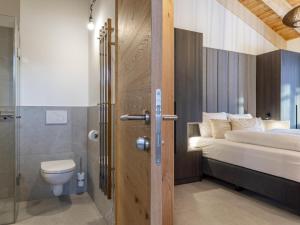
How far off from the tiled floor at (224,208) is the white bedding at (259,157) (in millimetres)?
401

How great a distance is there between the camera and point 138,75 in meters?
0.98

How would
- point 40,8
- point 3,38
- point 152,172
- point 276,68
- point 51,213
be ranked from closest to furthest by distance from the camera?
point 152,172 < point 51,213 < point 3,38 < point 40,8 < point 276,68

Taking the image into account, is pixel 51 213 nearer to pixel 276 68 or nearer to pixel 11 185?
pixel 11 185

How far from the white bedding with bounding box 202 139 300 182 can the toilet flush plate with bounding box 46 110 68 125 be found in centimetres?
218

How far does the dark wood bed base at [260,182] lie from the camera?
2305 millimetres

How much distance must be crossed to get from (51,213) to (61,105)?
52.5 inches

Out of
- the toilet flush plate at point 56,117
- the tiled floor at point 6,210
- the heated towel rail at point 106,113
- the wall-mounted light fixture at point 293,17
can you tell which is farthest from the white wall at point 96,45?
the wall-mounted light fixture at point 293,17

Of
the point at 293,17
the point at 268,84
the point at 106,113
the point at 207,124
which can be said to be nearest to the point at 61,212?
the point at 106,113

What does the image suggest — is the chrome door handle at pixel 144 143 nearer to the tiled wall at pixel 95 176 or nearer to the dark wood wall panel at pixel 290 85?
the tiled wall at pixel 95 176

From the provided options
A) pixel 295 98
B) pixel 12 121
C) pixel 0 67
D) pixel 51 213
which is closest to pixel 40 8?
pixel 0 67

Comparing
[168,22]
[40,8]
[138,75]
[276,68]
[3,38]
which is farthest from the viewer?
[276,68]

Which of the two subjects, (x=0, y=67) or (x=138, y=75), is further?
(x=0, y=67)

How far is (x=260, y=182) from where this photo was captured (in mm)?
2639

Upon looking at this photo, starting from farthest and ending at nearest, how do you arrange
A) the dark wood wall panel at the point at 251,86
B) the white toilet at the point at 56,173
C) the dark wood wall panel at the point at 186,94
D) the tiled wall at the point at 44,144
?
the dark wood wall panel at the point at 251,86 → the dark wood wall panel at the point at 186,94 → the tiled wall at the point at 44,144 → the white toilet at the point at 56,173
